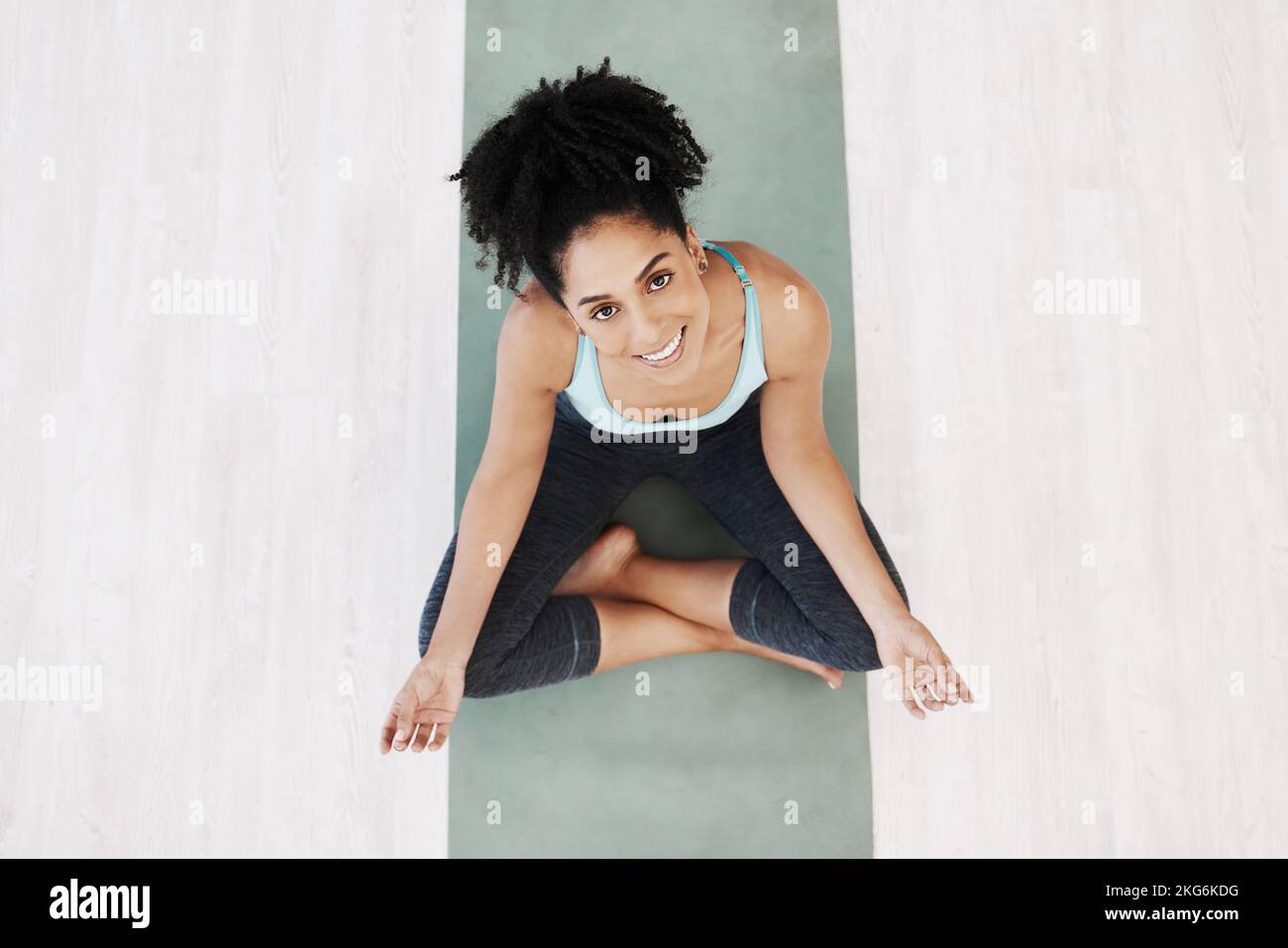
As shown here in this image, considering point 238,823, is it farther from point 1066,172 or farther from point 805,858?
point 1066,172

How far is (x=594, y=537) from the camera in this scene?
1.31 m

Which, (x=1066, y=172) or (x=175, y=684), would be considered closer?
(x=175, y=684)

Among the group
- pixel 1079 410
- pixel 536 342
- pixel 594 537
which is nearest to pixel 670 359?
pixel 536 342

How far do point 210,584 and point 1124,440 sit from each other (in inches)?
53.4

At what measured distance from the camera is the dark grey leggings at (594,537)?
1.17 metres

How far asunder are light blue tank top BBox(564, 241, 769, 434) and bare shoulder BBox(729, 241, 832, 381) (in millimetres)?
11

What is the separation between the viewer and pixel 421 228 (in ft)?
4.86

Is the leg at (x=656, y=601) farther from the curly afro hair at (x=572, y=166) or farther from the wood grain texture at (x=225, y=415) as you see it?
the curly afro hair at (x=572, y=166)

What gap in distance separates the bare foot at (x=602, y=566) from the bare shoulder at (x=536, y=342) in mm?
298

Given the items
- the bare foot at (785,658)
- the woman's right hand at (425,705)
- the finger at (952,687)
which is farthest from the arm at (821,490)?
the woman's right hand at (425,705)
